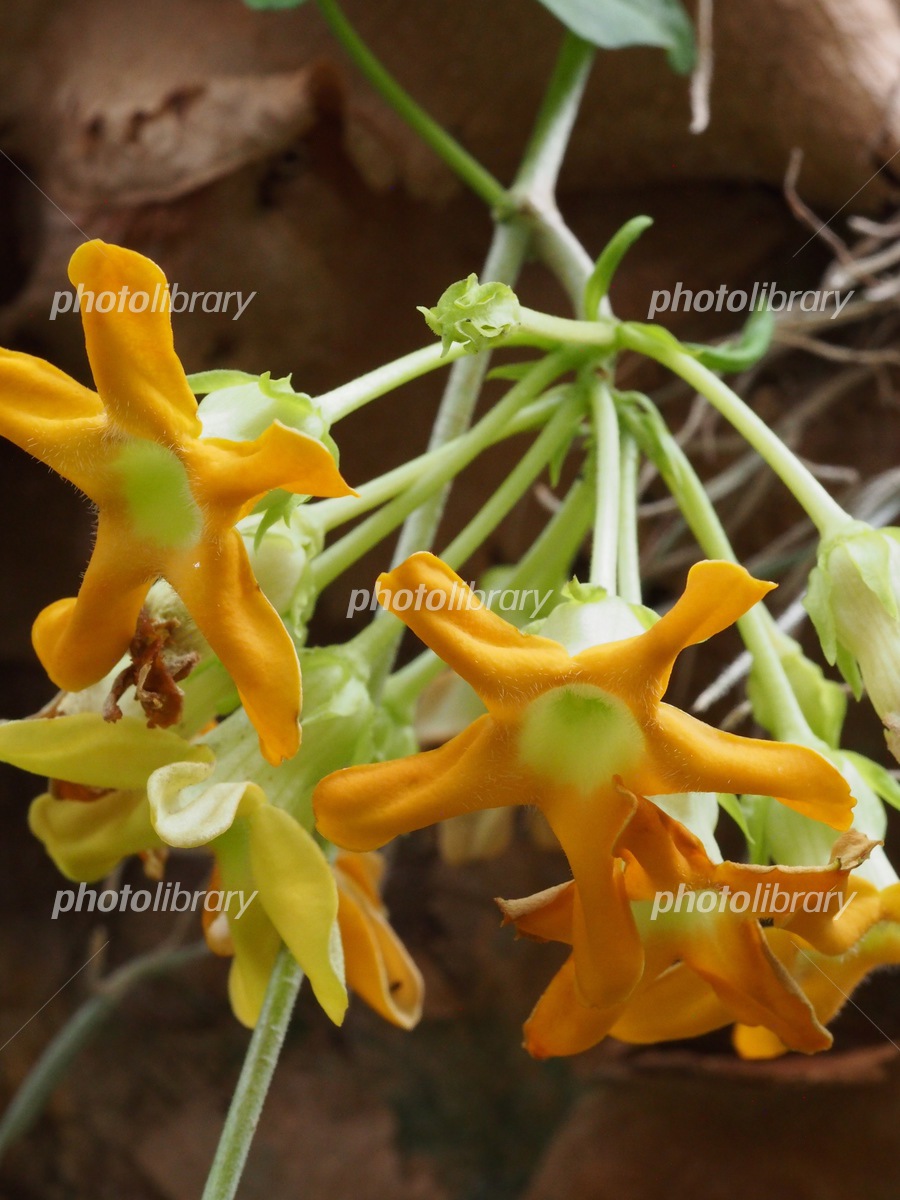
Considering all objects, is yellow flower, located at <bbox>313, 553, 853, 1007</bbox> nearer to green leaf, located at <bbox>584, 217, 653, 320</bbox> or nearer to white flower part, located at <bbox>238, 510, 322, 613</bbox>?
white flower part, located at <bbox>238, 510, 322, 613</bbox>

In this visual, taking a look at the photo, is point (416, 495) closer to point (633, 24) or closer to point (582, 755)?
point (582, 755)

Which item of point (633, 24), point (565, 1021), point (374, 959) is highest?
point (633, 24)

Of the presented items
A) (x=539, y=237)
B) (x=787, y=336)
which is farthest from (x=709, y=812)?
(x=787, y=336)

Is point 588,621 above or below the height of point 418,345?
above

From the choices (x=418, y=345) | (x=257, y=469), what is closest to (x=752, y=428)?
(x=257, y=469)

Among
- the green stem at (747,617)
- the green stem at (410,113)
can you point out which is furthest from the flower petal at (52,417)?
the green stem at (410,113)
